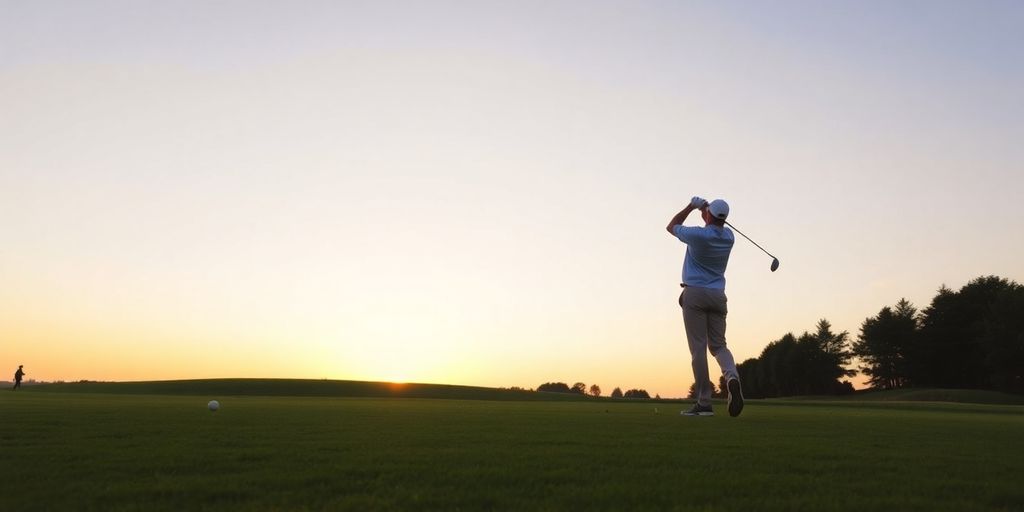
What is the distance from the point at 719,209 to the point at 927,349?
8911 centimetres

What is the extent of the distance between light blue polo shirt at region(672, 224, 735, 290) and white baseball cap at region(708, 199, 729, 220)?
178 millimetres

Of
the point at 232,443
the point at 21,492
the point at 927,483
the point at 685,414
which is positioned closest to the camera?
the point at 21,492

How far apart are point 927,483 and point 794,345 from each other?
345 feet

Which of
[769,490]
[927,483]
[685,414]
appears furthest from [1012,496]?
[685,414]

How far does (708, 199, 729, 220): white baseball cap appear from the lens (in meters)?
10.6

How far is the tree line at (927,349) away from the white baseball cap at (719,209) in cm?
7296

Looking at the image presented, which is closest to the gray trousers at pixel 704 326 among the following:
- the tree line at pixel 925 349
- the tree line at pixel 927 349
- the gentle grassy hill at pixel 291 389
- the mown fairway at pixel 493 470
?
the mown fairway at pixel 493 470

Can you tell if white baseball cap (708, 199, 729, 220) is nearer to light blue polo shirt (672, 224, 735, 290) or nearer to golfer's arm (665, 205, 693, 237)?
light blue polo shirt (672, 224, 735, 290)

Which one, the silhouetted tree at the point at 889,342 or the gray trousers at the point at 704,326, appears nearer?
the gray trousers at the point at 704,326

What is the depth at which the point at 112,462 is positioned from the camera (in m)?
4.91

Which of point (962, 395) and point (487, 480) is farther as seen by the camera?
point (962, 395)

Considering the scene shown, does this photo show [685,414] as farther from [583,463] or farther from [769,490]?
[769,490]

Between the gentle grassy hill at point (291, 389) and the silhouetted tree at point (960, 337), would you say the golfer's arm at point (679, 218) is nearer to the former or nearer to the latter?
the gentle grassy hill at point (291, 389)

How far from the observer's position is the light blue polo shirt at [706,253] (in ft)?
33.7
